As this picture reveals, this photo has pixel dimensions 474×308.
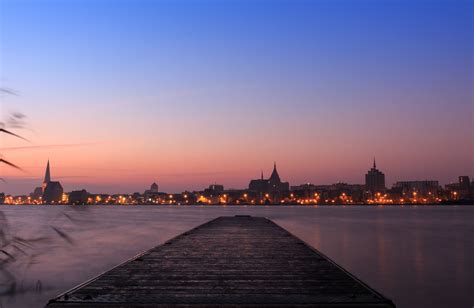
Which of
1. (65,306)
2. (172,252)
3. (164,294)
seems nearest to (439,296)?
(172,252)

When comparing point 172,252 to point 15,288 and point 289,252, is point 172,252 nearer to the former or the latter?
point 289,252

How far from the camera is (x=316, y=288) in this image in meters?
8.77

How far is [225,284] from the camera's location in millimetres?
9125

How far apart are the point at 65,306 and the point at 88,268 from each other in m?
15.0

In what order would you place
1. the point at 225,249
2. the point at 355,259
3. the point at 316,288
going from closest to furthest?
the point at 316,288 → the point at 225,249 → the point at 355,259

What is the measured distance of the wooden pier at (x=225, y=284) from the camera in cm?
752

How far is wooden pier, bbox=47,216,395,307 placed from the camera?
752 cm

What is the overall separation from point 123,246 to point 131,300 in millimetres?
26335

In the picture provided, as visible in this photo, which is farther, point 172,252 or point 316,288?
point 172,252

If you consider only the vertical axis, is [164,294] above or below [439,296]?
above

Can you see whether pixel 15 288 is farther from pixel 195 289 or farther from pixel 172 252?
pixel 195 289

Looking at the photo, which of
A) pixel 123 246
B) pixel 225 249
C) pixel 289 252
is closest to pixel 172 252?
pixel 225 249

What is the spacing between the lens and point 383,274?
19109mm

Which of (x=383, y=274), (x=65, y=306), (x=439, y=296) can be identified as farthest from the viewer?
(x=383, y=274)
